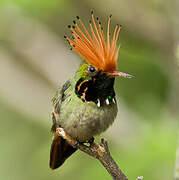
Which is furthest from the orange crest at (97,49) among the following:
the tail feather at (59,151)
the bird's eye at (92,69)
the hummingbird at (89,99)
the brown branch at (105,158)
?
the tail feather at (59,151)

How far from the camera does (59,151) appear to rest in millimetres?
5344

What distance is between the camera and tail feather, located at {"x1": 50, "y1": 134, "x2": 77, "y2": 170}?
17.3 feet

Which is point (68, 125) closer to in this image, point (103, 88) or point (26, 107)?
point (103, 88)

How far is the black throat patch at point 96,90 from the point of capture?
4.69m

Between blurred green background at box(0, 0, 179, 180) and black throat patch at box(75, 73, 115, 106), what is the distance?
3.71 ft

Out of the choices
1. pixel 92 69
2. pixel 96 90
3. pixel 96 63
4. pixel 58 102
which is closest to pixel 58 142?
→ pixel 58 102

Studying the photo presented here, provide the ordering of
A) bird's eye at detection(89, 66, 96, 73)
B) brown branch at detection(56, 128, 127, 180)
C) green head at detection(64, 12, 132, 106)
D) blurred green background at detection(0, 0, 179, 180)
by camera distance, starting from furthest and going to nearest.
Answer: blurred green background at detection(0, 0, 179, 180), bird's eye at detection(89, 66, 96, 73), green head at detection(64, 12, 132, 106), brown branch at detection(56, 128, 127, 180)

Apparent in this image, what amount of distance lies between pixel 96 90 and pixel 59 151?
954 mm

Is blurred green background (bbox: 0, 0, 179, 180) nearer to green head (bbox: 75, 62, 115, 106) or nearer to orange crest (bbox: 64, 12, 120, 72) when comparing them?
green head (bbox: 75, 62, 115, 106)

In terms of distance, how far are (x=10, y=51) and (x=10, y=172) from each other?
84.5 inches

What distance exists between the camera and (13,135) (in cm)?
952

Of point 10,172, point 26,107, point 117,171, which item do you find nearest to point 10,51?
point 26,107

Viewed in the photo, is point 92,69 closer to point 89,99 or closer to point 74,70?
point 89,99

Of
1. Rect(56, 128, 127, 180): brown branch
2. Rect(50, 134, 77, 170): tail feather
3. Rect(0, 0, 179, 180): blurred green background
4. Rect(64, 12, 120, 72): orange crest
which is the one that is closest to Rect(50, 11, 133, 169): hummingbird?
Rect(64, 12, 120, 72): orange crest
